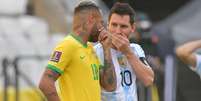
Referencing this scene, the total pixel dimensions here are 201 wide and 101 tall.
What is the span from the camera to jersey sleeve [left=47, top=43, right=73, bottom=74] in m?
6.42

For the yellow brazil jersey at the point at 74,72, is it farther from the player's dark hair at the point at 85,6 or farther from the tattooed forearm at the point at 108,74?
the player's dark hair at the point at 85,6

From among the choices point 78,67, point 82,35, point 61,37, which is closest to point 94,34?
point 82,35

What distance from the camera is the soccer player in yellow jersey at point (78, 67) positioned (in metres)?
6.43

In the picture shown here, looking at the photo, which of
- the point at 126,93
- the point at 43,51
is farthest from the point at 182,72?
the point at 126,93

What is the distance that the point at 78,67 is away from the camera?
6.47 metres

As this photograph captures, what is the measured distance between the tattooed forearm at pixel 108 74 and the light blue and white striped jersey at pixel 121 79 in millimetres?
61

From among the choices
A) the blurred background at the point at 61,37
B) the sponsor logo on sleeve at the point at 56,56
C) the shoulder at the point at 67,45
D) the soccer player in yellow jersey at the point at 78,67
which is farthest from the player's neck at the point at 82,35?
the blurred background at the point at 61,37

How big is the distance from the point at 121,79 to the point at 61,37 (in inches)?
388

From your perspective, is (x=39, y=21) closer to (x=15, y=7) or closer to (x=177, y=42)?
(x=15, y=7)

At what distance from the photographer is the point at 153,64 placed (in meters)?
11.1

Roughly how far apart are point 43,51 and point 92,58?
9.56m

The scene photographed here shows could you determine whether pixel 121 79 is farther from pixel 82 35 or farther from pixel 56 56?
pixel 56 56

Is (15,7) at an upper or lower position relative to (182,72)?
upper

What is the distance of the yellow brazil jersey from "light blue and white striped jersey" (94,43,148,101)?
21 centimetres
